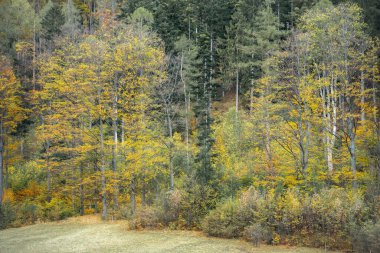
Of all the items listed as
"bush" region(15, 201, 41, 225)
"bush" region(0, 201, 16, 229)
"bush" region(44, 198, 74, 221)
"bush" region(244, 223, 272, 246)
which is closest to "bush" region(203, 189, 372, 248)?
"bush" region(244, 223, 272, 246)

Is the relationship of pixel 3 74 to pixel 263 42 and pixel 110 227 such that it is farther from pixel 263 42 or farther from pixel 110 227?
pixel 263 42

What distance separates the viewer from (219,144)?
27.7 meters

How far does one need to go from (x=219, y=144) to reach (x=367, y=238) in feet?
51.6

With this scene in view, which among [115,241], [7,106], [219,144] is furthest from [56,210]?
[219,144]

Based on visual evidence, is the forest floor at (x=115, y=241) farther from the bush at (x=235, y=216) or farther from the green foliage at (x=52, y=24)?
the green foliage at (x=52, y=24)

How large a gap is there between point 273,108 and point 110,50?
12.6 meters

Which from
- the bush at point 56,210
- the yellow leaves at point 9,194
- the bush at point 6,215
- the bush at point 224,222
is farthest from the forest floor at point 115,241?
the yellow leaves at point 9,194

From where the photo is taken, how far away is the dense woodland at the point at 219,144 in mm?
16219

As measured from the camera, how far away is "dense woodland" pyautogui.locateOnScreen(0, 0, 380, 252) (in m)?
16.2

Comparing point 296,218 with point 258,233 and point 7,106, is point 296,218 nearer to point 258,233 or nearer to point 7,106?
point 258,233

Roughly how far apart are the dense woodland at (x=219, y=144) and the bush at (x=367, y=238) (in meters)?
0.04

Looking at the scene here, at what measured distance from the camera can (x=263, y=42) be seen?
34.4 meters

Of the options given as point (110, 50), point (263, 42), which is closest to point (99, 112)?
point (110, 50)

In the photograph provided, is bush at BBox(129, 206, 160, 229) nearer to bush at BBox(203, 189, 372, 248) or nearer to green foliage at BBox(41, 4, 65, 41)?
bush at BBox(203, 189, 372, 248)
